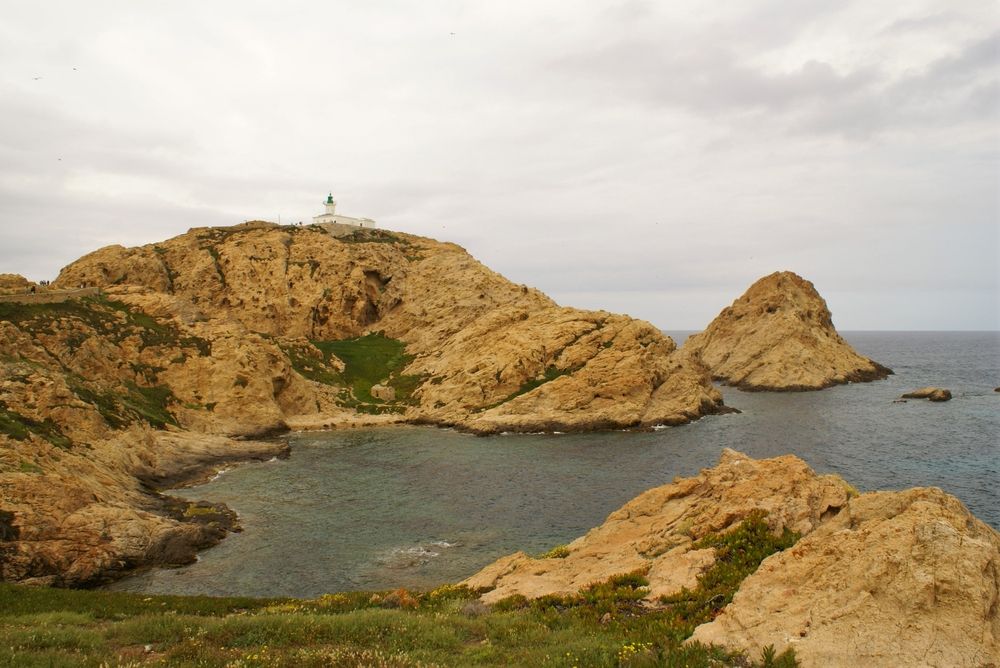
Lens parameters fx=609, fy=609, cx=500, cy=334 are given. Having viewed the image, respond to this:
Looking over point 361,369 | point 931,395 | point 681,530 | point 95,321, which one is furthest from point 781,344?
point 95,321

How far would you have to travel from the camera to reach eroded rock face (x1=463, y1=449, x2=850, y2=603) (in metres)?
18.4

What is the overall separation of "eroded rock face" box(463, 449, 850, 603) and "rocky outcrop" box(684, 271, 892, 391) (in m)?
103

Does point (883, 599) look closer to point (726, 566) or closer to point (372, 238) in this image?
point (726, 566)

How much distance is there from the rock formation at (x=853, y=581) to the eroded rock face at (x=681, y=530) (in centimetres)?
7

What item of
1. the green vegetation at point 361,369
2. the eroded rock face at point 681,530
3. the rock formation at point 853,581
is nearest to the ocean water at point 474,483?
the eroded rock face at point 681,530

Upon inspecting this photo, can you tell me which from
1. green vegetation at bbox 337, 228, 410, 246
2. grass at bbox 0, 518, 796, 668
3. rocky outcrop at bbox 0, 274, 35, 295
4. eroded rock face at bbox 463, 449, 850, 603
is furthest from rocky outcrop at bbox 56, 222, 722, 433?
grass at bbox 0, 518, 796, 668

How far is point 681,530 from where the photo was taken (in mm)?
21219

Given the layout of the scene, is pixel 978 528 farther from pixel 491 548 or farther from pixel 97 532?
pixel 97 532

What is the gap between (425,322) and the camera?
10975 centimetres

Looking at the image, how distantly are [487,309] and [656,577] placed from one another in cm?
9190

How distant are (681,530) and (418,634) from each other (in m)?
10.7

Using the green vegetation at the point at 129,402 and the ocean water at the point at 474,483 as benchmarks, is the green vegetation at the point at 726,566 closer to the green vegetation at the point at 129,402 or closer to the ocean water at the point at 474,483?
the ocean water at the point at 474,483

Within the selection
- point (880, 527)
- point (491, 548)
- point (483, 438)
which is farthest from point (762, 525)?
point (483, 438)

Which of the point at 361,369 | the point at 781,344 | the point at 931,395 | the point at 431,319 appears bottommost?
the point at 931,395
